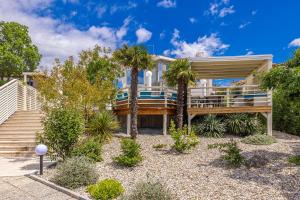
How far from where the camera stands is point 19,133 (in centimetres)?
1341

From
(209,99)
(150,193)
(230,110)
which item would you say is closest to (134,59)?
(209,99)

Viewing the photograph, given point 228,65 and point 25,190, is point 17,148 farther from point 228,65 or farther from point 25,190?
point 228,65

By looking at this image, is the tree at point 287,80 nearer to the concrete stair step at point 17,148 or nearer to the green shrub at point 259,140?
the green shrub at point 259,140

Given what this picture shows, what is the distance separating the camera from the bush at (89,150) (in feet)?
31.1

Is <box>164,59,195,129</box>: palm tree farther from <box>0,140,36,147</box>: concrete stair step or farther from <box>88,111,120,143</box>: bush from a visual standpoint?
<box>0,140,36,147</box>: concrete stair step

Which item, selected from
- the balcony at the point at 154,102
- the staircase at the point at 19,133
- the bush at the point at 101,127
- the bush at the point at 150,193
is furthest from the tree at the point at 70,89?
the bush at the point at 150,193

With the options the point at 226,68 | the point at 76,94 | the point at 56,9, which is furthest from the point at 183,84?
the point at 56,9

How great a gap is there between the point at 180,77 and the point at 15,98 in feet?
35.1

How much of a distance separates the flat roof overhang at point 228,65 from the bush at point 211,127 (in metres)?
2.80

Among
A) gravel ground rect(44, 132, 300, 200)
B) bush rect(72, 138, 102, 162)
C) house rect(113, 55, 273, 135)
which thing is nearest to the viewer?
gravel ground rect(44, 132, 300, 200)

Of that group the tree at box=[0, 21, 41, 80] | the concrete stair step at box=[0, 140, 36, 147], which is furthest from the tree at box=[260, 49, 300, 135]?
the tree at box=[0, 21, 41, 80]

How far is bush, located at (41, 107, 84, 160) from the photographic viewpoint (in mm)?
9219

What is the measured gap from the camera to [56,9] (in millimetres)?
19266

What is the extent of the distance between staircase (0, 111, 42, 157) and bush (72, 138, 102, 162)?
3.30 meters
